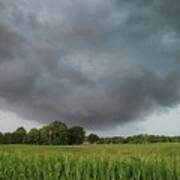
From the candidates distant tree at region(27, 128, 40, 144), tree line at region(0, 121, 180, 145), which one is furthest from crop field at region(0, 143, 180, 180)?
distant tree at region(27, 128, 40, 144)

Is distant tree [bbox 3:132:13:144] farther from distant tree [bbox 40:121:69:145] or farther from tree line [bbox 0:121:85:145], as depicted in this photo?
distant tree [bbox 40:121:69:145]

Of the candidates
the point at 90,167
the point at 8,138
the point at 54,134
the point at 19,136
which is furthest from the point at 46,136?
the point at 90,167

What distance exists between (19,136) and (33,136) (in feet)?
4.15

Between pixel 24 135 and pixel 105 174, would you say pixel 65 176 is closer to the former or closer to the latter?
pixel 105 174

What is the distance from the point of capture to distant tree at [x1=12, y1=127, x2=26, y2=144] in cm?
5078

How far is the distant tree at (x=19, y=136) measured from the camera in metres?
50.8

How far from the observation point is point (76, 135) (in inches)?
1831

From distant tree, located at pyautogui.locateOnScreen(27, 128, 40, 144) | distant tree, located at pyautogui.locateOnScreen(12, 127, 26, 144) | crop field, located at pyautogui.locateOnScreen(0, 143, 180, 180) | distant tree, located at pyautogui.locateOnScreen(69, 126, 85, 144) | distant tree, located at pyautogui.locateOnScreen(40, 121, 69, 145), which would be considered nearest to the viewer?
crop field, located at pyautogui.locateOnScreen(0, 143, 180, 180)

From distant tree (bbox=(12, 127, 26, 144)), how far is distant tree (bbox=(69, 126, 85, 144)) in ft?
16.5

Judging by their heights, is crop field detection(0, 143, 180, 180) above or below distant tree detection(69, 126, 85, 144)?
below

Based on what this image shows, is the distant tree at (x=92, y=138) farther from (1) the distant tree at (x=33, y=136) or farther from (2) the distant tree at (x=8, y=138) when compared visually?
(2) the distant tree at (x=8, y=138)

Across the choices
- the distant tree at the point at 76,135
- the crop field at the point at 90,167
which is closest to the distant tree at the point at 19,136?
the distant tree at the point at 76,135

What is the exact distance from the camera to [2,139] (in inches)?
1977

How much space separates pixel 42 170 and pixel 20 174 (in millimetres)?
876
